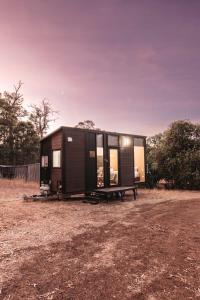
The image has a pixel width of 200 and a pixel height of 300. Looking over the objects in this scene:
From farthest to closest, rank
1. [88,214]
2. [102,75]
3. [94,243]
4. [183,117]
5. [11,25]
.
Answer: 1. [183,117]
2. [102,75]
3. [11,25]
4. [88,214]
5. [94,243]

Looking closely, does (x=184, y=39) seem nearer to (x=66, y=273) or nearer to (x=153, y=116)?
(x=153, y=116)

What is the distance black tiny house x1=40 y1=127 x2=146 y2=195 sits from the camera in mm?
10578

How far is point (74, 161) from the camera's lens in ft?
35.3

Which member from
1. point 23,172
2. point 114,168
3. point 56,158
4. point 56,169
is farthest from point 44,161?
point 23,172

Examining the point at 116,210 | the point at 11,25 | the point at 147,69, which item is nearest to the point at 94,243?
the point at 116,210

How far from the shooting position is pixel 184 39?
11164mm

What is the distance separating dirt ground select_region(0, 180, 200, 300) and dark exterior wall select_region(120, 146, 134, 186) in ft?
18.4

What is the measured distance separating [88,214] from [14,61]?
967cm

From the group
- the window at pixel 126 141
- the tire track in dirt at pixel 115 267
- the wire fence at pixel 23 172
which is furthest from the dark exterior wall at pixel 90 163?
the wire fence at pixel 23 172

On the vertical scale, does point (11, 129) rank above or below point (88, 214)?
above

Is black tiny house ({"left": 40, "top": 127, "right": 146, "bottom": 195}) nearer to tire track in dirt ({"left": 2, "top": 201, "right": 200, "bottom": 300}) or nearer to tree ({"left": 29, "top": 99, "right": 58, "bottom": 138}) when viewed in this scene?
tire track in dirt ({"left": 2, "top": 201, "right": 200, "bottom": 300})

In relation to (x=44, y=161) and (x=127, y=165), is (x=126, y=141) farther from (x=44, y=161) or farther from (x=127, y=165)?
(x=44, y=161)

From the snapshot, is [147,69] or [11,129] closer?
[147,69]

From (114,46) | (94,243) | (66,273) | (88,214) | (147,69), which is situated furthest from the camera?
(147,69)
